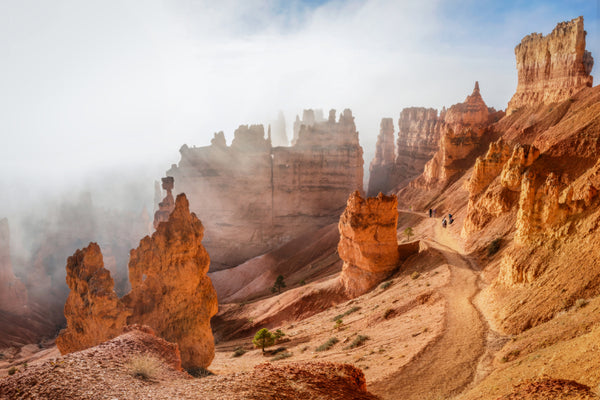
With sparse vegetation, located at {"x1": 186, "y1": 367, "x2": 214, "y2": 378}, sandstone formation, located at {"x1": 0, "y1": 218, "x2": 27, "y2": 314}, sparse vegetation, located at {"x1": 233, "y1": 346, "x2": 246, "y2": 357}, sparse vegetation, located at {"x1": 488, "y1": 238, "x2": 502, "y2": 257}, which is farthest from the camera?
sandstone formation, located at {"x1": 0, "y1": 218, "x2": 27, "y2": 314}

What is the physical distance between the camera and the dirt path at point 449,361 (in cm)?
1216

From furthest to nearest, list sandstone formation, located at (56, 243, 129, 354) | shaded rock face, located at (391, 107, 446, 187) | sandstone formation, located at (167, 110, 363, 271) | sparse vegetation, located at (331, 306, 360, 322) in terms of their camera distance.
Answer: shaded rock face, located at (391, 107, 446, 187)
sandstone formation, located at (167, 110, 363, 271)
sparse vegetation, located at (331, 306, 360, 322)
sandstone formation, located at (56, 243, 129, 354)

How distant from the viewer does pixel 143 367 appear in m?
10.8

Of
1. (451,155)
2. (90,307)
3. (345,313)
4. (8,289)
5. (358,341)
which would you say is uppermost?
(451,155)

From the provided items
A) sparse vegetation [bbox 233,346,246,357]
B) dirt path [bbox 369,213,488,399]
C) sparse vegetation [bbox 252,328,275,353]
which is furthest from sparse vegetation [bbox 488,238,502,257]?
sparse vegetation [bbox 233,346,246,357]

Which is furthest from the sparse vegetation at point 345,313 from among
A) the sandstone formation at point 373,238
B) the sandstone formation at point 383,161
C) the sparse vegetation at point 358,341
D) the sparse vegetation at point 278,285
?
the sandstone formation at point 383,161

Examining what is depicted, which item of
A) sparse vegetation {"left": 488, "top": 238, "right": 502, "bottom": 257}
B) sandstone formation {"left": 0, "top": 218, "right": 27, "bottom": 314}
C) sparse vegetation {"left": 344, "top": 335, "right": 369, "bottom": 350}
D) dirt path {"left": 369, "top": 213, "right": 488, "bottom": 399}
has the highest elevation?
sparse vegetation {"left": 488, "top": 238, "right": 502, "bottom": 257}

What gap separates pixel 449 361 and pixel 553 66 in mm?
52195

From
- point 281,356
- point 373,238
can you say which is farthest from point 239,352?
point 373,238

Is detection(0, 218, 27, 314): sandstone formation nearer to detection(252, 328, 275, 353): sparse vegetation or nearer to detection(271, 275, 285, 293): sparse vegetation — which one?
detection(271, 275, 285, 293): sparse vegetation

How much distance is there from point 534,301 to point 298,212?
51.3 metres

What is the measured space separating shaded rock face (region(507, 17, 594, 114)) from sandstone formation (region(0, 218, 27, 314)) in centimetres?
7447

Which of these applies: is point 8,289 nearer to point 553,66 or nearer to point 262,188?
point 262,188

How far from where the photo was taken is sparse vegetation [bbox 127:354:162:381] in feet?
34.6
